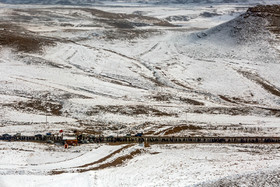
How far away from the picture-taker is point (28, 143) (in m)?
28.2

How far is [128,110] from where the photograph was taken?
124ft

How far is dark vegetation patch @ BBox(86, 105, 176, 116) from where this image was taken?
37.0m

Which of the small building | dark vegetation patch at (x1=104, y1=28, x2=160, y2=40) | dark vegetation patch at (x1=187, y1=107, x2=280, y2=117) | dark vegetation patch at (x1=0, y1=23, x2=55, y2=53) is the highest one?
dark vegetation patch at (x1=104, y1=28, x2=160, y2=40)

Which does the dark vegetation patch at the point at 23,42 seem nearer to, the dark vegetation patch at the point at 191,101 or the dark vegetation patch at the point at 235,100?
the dark vegetation patch at the point at 191,101

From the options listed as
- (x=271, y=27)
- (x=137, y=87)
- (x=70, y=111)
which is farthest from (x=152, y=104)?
(x=271, y=27)

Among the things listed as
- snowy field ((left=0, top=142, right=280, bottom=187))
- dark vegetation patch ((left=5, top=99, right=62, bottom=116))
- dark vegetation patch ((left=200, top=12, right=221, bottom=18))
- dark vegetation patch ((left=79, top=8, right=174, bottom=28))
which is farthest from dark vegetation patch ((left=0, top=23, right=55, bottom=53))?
dark vegetation patch ((left=200, top=12, right=221, bottom=18))

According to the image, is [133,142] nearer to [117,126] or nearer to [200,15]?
[117,126]

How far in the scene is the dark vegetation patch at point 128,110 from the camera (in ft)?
121

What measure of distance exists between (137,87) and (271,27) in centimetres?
4352

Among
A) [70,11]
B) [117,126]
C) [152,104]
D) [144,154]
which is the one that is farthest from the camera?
[70,11]

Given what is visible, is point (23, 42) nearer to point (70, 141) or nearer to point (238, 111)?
point (70, 141)

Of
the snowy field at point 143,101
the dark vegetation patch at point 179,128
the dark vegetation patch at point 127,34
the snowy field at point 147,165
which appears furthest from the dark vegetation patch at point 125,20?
Result: the snowy field at point 147,165

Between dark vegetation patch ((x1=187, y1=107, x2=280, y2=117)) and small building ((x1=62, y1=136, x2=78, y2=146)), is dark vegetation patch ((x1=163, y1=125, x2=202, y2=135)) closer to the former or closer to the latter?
dark vegetation patch ((x1=187, y1=107, x2=280, y2=117))

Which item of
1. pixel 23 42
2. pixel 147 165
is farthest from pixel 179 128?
pixel 23 42
